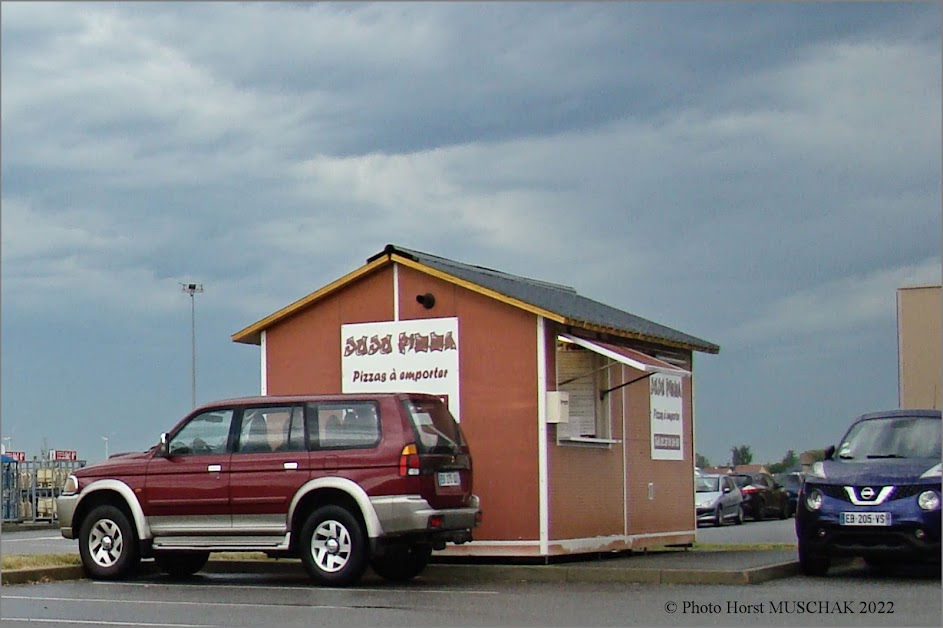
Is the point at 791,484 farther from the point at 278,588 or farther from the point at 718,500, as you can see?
the point at 278,588

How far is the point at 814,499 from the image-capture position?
51.2ft

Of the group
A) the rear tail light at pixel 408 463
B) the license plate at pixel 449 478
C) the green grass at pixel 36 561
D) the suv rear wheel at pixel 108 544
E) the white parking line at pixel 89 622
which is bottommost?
the green grass at pixel 36 561

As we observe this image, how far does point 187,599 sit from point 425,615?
2848 millimetres

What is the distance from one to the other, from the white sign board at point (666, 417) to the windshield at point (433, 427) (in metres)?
5.30

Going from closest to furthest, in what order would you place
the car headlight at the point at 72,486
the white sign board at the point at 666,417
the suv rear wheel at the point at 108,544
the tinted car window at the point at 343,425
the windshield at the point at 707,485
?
the tinted car window at the point at 343,425 < the suv rear wheel at the point at 108,544 < the car headlight at the point at 72,486 < the white sign board at the point at 666,417 < the windshield at the point at 707,485

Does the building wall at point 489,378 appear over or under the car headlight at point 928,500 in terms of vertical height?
over

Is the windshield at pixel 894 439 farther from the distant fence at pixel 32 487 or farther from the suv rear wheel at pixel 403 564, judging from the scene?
the distant fence at pixel 32 487

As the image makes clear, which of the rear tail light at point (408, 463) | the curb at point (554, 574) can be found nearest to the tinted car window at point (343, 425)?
the rear tail light at point (408, 463)

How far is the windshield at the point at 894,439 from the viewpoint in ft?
52.8

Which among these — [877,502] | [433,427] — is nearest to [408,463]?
[433,427]

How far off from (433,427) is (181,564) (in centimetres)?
374

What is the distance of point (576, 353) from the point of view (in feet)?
59.7

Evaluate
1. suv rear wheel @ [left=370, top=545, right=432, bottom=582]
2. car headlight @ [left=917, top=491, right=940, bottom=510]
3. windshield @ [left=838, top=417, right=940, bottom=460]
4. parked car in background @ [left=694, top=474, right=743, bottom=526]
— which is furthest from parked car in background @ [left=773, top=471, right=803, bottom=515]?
suv rear wheel @ [left=370, top=545, right=432, bottom=582]

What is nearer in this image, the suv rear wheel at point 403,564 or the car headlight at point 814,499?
the car headlight at point 814,499
